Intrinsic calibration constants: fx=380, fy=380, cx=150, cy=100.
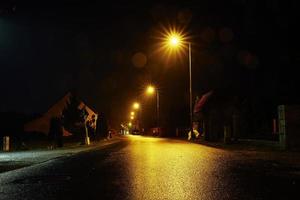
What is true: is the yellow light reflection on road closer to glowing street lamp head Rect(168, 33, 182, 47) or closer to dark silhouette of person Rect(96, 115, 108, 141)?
glowing street lamp head Rect(168, 33, 182, 47)

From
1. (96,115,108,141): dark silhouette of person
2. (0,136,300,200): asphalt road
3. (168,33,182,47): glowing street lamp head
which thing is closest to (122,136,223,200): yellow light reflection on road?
(0,136,300,200): asphalt road

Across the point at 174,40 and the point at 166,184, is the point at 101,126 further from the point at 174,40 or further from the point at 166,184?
the point at 166,184

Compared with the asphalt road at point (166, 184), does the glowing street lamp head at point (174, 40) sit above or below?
above

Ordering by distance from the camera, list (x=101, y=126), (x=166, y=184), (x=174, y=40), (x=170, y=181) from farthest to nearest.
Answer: (x=101, y=126) → (x=174, y=40) → (x=170, y=181) → (x=166, y=184)

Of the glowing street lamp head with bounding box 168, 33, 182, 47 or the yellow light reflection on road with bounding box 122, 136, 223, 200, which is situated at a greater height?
the glowing street lamp head with bounding box 168, 33, 182, 47

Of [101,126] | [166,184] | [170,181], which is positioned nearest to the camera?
[166,184]

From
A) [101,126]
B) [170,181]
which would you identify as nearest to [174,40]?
[170,181]

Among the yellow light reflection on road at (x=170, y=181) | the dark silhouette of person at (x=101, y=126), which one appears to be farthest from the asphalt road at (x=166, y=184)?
the dark silhouette of person at (x=101, y=126)

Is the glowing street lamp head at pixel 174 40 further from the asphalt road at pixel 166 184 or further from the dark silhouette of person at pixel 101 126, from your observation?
the dark silhouette of person at pixel 101 126

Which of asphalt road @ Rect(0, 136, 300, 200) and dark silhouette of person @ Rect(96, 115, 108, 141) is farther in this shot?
dark silhouette of person @ Rect(96, 115, 108, 141)

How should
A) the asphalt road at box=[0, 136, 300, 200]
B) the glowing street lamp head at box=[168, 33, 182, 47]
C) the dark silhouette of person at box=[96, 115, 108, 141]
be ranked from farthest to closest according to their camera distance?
1. the dark silhouette of person at box=[96, 115, 108, 141]
2. the glowing street lamp head at box=[168, 33, 182, 47]
3. the asphalt road at box=[0, 136, 300, 200]

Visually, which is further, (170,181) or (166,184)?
(170,181)

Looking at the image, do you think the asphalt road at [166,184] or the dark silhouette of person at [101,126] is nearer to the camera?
the asphalt road at [166,184]

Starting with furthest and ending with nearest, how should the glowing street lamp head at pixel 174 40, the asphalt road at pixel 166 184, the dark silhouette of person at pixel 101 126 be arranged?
the dark silhouette of person at pixel 101 126 → the glowing street lamp head at pixel 174 40 → the asphalt road at pixel 166 184
